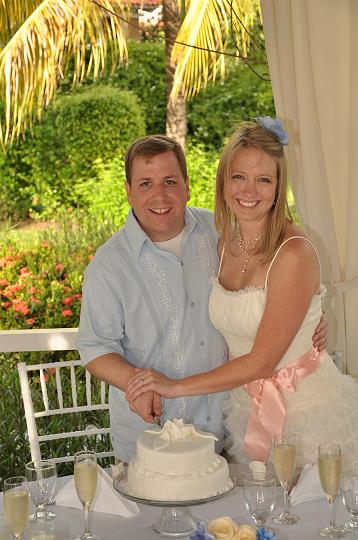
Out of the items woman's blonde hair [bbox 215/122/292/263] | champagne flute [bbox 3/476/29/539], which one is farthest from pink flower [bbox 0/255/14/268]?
champagne flute [bbox 3/476/29/539]

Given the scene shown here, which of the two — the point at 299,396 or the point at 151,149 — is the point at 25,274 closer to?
the point at 151,149

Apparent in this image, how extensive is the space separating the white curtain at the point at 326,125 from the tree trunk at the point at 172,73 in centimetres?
479

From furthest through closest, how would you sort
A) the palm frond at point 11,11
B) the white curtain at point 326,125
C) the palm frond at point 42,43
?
the palm frond at point 42,43
the palm frond at point 11,11
the white curtain at point 326,125

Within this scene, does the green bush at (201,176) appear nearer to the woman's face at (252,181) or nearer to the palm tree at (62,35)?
the palm tree at (62,35)

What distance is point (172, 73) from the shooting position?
28.3 feet

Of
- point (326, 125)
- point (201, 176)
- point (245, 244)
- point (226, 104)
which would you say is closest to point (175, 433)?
point (245, 244)

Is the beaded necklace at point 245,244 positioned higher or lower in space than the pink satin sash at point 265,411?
higher

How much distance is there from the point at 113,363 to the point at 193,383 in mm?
297

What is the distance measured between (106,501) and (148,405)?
1.10 ft

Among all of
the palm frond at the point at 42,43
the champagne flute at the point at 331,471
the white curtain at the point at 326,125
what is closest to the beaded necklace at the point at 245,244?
the white curtain at the point at 326,125

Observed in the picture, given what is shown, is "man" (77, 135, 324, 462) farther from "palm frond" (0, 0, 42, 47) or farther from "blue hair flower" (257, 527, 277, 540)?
"palm frond" (0, 0, 42, 47)

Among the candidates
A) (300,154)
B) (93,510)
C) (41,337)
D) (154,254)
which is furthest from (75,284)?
(93,510)

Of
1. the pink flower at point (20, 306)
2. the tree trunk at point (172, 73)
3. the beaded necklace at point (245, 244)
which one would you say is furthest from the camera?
the tree trunk at point (172, 73)

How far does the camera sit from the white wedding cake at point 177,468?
2078 mm
